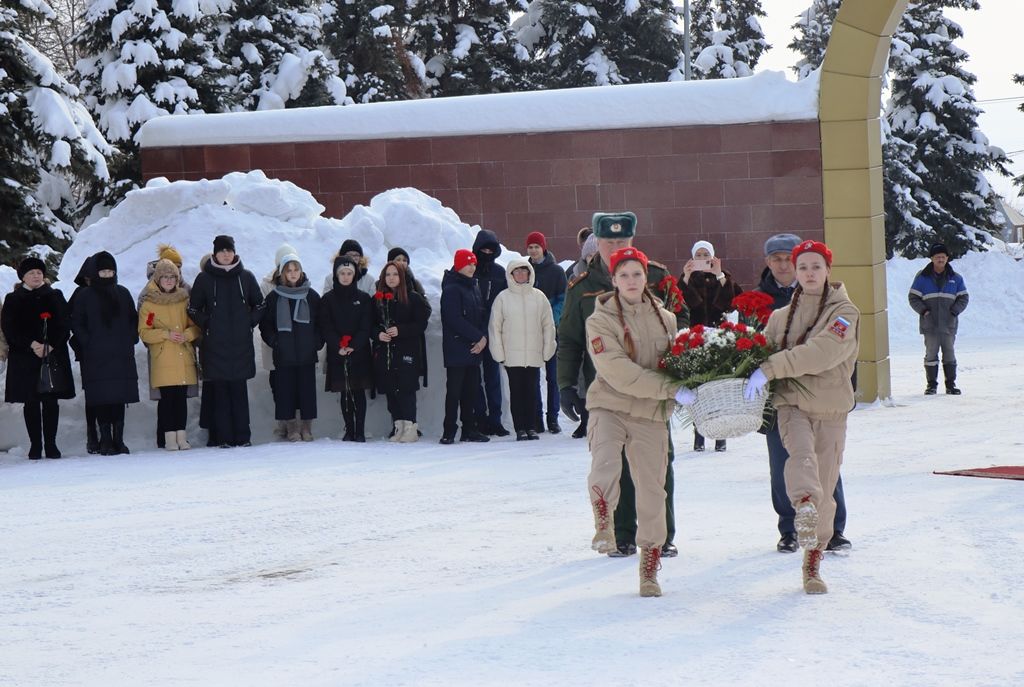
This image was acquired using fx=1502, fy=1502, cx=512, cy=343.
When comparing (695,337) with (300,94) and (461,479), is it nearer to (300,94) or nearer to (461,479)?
(461,479)

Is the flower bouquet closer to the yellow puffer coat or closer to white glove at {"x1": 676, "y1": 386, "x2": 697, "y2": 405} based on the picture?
white glove at {"x1": 676, "y1": 386, "x2": 697, "y2": 405}

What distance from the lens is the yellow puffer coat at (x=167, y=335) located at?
12531 millimetres

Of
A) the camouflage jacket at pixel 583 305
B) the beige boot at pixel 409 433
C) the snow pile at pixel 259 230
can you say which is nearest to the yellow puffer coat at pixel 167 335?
the snow pile at pixel 259 230

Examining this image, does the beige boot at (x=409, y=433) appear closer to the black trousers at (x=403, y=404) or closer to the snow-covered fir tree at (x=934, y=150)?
the black trousers at (x=403, y=404)

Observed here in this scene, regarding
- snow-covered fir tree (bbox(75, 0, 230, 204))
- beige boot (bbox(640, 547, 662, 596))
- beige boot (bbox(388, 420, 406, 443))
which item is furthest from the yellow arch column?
snow-covered fir tree (bbox(75, 0, 230, 204))

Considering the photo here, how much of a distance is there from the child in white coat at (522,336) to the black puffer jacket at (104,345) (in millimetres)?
3051

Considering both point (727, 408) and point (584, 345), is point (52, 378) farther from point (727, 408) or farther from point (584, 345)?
point (727, 408)

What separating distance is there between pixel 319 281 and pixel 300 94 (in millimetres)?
18551

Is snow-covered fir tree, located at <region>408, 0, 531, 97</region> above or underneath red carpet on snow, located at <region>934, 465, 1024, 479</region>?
above

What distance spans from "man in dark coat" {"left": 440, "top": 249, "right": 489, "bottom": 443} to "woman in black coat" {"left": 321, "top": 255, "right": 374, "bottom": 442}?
2.21ft

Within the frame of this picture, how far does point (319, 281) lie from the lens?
1420cm

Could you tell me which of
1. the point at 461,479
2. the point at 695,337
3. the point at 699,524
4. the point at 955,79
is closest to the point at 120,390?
the point at 461,479

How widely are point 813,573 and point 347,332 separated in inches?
272

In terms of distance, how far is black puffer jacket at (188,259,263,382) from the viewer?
1256 centimetres
